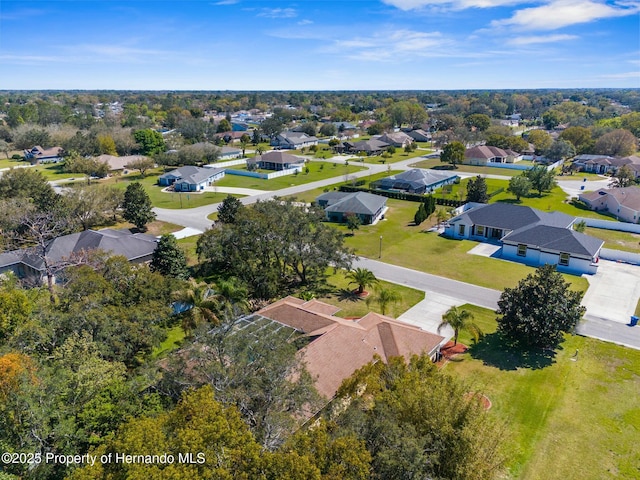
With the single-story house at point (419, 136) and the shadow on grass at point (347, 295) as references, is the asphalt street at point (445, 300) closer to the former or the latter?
the shadow on grass at point (347, 295)

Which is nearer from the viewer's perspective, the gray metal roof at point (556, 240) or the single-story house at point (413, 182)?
the gray metal roof at point (556, 240)

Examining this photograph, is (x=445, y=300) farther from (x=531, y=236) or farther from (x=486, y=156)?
(x=486, y=156)

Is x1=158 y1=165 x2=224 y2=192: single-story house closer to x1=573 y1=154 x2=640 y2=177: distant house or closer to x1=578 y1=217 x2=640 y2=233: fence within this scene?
x1=578 y1=217 x2=640 y2=233: fence

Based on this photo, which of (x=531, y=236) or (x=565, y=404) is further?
(x=531, y=236)

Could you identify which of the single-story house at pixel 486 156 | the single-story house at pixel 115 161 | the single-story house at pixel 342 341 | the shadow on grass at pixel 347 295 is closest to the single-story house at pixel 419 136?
the single-story house at pixel 486 156

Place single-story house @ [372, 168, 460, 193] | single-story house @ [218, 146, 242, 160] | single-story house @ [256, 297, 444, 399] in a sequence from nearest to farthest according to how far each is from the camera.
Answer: single-story house @ [256, 297, 444, 399], single-story house @ [372, 168, 460, 193], single-story house @ [218, 146, 242, 160]

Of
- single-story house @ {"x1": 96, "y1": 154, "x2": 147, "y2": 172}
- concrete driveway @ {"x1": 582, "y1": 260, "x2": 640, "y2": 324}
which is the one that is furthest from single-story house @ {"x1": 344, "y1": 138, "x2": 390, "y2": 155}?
concrete driveway @ {"x1": 582, "y1": 260, "x2": 640, "y2": 324}

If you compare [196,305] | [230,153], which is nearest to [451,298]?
[196,305]
